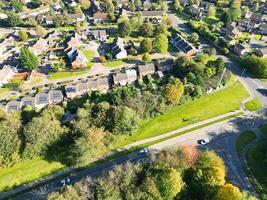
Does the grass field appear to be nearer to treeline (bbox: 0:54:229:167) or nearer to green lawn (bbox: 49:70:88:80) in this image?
treeline (bbox: 0:54:229:167)

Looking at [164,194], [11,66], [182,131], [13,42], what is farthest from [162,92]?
[13,42]

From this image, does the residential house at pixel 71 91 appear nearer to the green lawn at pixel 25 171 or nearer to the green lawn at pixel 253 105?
the green lawn at pixel 25 171

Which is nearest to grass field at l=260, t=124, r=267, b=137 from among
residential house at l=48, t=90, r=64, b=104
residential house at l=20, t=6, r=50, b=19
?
residential house at l=48, t=90, r=64, b=104

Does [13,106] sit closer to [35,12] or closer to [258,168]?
[258,168]

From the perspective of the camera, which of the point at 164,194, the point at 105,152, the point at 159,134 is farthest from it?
the point at 159,134

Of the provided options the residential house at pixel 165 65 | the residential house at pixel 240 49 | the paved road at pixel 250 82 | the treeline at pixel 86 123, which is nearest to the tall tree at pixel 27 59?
the treeline at pixel 86 123

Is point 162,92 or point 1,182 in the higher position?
point 162,92

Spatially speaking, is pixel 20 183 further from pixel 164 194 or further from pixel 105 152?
pixel 164 194
